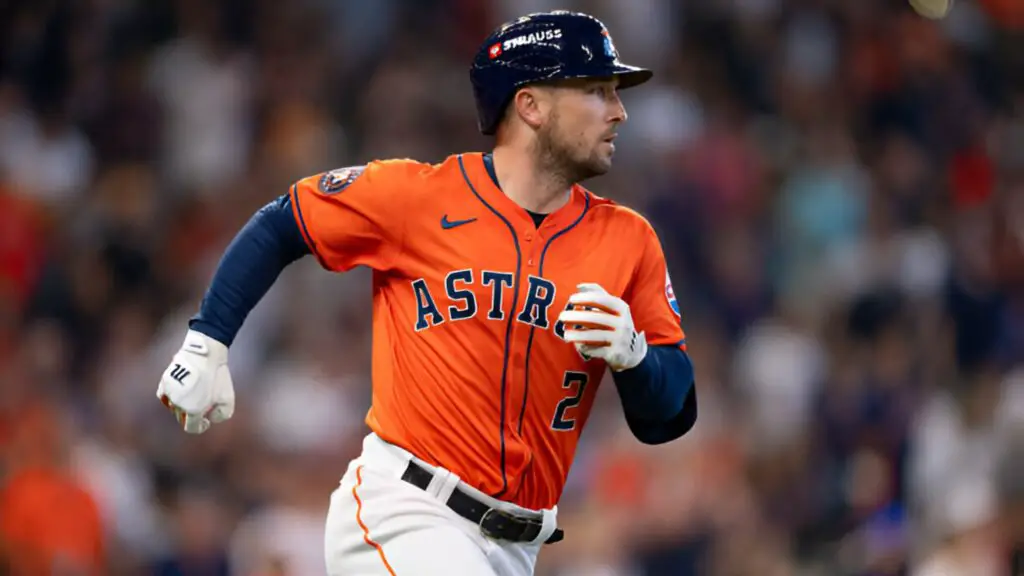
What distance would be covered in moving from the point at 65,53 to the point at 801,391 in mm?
5356

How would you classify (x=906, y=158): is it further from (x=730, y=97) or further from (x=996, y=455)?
(x=996, y=455)

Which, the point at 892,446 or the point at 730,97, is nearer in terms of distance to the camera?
the point at 892,446

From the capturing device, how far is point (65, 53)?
1005cm

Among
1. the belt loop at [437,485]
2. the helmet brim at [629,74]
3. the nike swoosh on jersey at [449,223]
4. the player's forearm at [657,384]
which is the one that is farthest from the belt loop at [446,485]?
Result: the helmet brim at [629,74]

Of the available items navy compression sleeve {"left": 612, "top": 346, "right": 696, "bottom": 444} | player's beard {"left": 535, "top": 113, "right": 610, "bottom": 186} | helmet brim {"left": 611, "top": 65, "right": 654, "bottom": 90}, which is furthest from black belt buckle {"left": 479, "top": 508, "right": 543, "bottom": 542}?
helmet brim {"left": 611, "top": 65, "right": 654, "bottom": 90}

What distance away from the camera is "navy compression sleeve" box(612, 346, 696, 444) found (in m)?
4.07

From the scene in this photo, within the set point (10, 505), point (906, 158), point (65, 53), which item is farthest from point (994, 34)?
point (10, 505)

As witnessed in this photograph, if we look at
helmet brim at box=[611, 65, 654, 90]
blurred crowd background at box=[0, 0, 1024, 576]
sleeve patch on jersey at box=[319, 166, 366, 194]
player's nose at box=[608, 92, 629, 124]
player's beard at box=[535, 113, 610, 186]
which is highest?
helmet brim at box=[611, 65, 654, 90]

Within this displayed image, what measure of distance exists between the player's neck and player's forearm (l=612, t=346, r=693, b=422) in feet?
1.76

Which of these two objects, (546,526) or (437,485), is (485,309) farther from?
(546,526)

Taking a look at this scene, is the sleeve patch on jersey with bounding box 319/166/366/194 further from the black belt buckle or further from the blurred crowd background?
the blurred crowd background

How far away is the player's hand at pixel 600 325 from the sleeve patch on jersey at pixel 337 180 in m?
0.79

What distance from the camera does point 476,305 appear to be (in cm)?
418

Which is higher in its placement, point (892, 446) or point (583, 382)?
point (583, 382)
